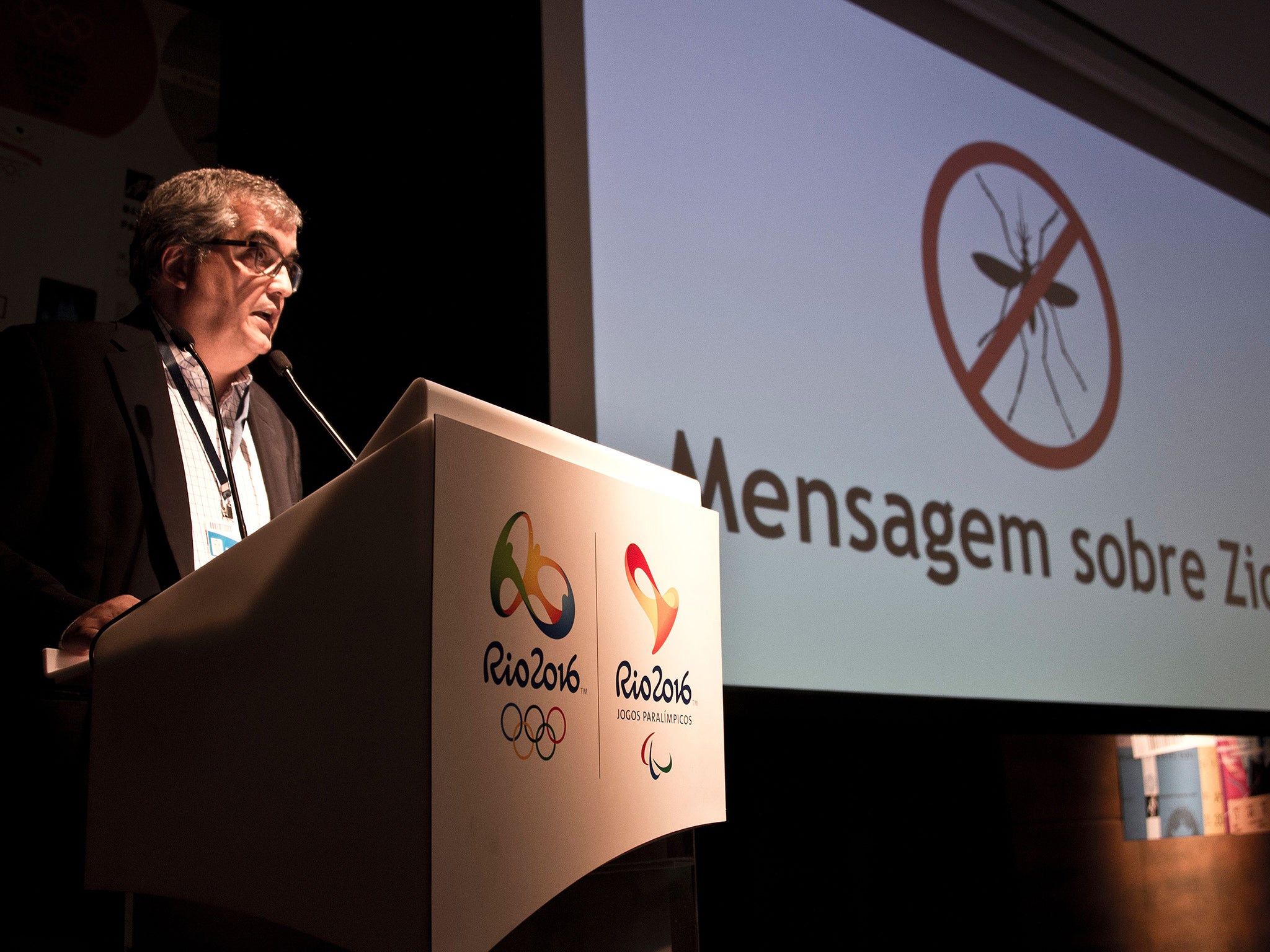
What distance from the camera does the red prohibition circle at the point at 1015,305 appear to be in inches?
104

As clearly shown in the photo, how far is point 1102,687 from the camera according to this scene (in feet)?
8.82

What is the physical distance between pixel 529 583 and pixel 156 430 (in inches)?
29.3

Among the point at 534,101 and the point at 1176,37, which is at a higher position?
the point at 1176,37

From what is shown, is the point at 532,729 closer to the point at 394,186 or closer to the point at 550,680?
the point at 550,680

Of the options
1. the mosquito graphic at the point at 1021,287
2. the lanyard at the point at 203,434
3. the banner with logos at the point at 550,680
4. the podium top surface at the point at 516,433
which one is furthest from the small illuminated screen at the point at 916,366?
the banner with logos at the point at 550,680

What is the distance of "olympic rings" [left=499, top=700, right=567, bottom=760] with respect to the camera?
31.5 inches

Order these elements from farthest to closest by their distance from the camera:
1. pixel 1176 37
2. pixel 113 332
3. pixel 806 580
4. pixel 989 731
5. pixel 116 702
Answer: pixel 1176 37 → pixel 989 731 → pixel 806 580 → pixel 113 332 → pixel 116 702

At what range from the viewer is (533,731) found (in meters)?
0.82

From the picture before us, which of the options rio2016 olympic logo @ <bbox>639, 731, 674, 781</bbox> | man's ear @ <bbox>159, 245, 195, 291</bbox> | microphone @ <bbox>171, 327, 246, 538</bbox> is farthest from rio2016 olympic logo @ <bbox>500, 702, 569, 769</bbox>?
man's ear @ <bbox>159, 245, 195, 291</bbox>

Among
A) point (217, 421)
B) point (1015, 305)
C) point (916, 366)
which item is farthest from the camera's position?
point (1015, 305)

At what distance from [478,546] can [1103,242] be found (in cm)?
282

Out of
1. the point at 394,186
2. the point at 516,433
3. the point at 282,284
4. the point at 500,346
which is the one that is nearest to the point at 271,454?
the point at 282,284

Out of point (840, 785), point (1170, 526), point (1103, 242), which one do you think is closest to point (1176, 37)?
point (1103, 242)

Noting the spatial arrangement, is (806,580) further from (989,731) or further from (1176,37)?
(1176,37)
